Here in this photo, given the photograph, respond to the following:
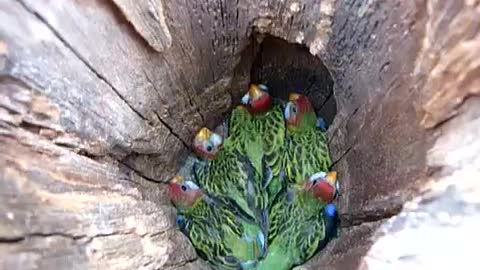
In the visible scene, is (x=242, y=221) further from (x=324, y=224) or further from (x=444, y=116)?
(x=444, y=116)

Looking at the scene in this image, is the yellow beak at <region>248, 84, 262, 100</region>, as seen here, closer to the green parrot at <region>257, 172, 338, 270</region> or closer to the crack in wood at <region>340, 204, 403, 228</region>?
the green parrot at <region>257, 172, 338, 270</region>

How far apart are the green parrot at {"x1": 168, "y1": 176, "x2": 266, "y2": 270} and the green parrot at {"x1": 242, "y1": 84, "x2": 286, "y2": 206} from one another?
0.09 meters

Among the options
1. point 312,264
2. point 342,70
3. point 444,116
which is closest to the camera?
point 444,116

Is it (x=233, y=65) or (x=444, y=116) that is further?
(x=233, y=65)

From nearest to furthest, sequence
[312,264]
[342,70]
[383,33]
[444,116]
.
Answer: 1. [444,116]
2. [383,33]
3. [342,70]
4. [312,264]

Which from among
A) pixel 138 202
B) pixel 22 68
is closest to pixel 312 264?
pixel 138 202

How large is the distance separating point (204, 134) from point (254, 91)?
0.13m

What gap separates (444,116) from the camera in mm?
916

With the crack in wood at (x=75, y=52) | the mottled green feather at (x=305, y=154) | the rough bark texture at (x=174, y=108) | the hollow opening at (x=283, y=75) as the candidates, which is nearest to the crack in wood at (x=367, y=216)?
the rough bark texture at (x=174, y=108)

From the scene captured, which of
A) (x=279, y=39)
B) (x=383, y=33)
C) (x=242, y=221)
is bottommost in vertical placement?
(x=242, y=221)

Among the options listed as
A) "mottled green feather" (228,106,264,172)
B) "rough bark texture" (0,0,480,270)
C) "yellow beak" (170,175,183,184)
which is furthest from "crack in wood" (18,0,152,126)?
"mottled green feather" (228,106,264,172)

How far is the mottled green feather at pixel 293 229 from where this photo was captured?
4.61 ft

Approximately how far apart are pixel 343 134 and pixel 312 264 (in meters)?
0.25

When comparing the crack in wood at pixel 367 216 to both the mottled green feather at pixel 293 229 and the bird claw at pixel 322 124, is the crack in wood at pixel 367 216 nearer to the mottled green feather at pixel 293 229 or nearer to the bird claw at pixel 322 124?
the mottled green feather at pixel 293 229
